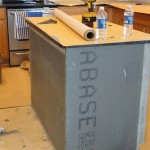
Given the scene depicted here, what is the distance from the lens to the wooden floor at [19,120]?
8.84 feet

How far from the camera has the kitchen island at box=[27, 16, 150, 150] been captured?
84.0 inches

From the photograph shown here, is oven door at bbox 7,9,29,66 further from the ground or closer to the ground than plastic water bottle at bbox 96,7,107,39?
closer to the ground

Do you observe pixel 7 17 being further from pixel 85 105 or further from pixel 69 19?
pixel 85 105

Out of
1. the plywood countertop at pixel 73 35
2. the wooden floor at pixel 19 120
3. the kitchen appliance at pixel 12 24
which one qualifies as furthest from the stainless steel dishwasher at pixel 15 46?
the plywood countertop at pixel 73 35

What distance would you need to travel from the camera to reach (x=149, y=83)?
2.42m

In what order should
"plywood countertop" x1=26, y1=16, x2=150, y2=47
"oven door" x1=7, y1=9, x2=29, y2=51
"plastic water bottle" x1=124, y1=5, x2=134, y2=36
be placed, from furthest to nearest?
"oven door" x1=7, y1=9, x2=29, y2=51
"plastic water bottle" x1=124, y1=5, x2=134, y2=36
"plywood countertop" x1=26, y1=16, x2=150, y2=47

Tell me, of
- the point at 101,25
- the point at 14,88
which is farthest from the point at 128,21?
the point at 14,88

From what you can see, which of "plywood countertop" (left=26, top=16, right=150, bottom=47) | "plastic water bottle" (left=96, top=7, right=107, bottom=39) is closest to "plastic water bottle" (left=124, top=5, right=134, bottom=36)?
"plywood countertop" (left=26, top=16, right=150, bottom=47)

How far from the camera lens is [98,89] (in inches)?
87.4

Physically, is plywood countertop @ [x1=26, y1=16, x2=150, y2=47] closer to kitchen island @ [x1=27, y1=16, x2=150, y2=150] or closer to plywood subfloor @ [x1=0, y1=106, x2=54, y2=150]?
kitchen island @ [x1=27, y1=16, x2=150, y2=150]

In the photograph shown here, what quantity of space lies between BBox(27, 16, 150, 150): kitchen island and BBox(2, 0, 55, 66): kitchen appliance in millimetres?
2241

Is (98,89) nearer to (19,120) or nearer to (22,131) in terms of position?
(22,131)

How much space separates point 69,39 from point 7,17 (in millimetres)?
2720

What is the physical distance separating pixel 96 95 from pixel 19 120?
3.90ft
